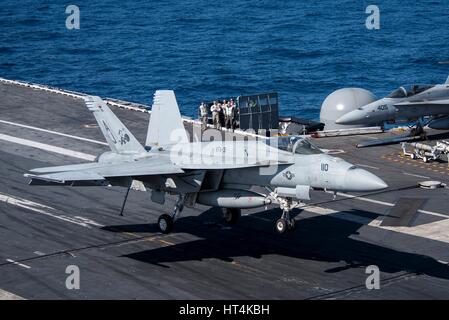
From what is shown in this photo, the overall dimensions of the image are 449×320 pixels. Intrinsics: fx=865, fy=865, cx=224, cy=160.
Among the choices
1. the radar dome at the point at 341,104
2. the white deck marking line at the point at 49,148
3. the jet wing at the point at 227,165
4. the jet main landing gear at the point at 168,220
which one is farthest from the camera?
the radar dome at the point at 341,104

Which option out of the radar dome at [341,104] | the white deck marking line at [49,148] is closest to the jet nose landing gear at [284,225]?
the white deck marking line at [49,148]

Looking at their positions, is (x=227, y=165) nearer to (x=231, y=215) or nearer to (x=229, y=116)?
(x=231, y=215)

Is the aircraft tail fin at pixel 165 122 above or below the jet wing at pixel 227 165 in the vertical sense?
above

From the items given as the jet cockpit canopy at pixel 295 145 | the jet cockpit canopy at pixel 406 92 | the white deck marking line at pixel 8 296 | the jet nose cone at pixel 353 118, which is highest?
the jet cockpit canopy at pixel 406 92

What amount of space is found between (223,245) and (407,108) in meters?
21.5

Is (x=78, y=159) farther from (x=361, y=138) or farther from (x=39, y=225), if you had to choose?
(x=361, y=138)

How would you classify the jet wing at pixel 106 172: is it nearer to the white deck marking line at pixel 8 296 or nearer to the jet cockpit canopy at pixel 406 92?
the white deck marking line at pixel 8 296

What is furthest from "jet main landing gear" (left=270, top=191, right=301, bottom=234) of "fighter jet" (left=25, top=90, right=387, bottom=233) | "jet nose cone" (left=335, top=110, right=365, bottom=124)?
"jet nose cone" (left=335, top=110, right=365, bottom=124)

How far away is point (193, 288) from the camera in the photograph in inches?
1188

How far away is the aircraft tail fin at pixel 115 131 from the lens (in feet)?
119

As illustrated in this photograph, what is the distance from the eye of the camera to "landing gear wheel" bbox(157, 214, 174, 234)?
35344mm

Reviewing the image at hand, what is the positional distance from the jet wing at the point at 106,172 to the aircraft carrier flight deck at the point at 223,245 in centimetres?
293

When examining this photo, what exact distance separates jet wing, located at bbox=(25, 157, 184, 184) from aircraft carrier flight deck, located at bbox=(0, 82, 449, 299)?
293cm

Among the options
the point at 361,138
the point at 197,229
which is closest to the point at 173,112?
the point at 197,229
